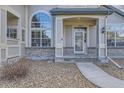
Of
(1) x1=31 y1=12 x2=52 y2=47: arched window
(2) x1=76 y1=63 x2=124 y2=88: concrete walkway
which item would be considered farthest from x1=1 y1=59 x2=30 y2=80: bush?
(1) x1=31 y1=12 x2=52 y2=47: arched window

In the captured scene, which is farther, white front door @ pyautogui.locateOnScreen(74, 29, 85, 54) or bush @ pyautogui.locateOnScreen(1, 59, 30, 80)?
white front door @ pyautogui.locateOnScreen(74, 29, 85, 54)

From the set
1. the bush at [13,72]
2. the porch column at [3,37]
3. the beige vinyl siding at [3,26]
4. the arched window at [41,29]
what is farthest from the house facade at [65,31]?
the bush at [13,72]

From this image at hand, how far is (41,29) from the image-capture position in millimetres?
18766

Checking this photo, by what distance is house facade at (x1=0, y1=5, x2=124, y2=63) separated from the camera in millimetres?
16062

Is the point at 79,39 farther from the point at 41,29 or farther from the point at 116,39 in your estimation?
the point at 41,29

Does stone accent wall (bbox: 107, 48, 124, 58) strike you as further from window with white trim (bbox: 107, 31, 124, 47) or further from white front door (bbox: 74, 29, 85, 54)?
white front door (bbox: 74, 29, 85, 54)

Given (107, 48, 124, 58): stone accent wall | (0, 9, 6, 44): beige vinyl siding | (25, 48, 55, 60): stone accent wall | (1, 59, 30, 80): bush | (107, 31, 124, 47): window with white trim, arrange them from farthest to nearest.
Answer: (107, 31, 124, 47): window with white trim < (107, 48, 124, 58): stone accent wall < (25, 48, 55, 60): stone accent wall < (0, 9, 6, 44): beige vinyl siding < (1, 59, 30, 80): bush

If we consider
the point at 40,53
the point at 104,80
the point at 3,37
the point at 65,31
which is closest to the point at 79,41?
the point at 65,31

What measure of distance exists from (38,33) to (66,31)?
2.84m

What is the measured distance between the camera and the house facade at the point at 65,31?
16062 mm

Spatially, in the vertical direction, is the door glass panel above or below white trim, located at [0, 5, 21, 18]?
below

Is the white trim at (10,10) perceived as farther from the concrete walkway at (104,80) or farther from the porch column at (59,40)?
the concrete walkway at (104,80)

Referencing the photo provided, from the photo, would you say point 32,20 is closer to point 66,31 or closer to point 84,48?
point 66,31
